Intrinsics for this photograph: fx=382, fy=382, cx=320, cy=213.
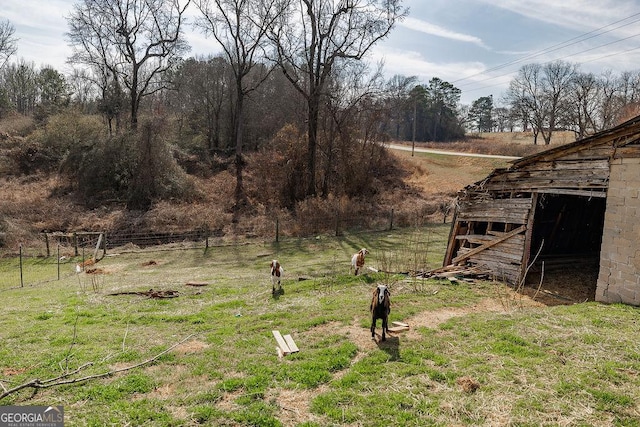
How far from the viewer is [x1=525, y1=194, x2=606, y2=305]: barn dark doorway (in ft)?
41.5

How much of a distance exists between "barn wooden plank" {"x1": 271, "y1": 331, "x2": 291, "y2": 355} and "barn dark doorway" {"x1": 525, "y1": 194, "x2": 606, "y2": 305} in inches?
332

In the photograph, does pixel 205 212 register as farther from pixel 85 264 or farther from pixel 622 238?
pixel 622 238

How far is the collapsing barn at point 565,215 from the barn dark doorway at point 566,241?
4cm

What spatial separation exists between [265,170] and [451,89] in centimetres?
5159

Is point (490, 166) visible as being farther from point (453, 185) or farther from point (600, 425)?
point (600, 425)

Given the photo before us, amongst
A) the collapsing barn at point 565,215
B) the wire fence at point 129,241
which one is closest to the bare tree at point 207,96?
the wire fence at point 129,241

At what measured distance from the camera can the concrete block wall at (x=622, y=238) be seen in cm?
918

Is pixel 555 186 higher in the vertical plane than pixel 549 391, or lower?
higher

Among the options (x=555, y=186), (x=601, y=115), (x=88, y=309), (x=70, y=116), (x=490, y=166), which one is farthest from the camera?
(x=601, y=115)

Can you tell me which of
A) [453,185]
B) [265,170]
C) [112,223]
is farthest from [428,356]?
[453,185]

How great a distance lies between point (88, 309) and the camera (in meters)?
10.2

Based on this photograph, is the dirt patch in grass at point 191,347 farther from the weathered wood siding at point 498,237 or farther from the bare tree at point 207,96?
the bare tree at point 207,96

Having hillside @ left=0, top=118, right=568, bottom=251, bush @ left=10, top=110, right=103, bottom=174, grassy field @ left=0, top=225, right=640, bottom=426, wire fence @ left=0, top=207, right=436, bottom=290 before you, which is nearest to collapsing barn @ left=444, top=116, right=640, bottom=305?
grassy field @ left=0, top=225, right=640, bottom=426

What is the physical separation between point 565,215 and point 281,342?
12573 millimetres
